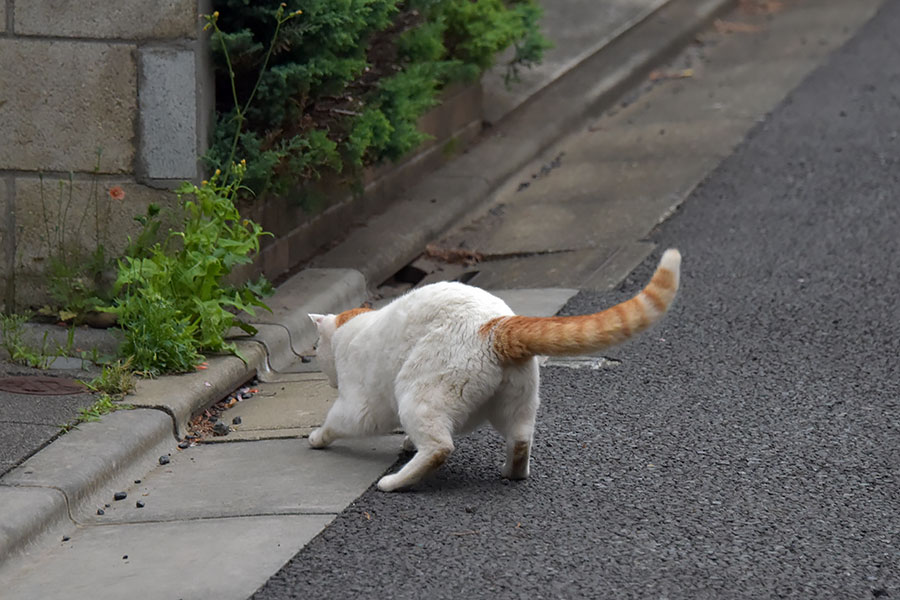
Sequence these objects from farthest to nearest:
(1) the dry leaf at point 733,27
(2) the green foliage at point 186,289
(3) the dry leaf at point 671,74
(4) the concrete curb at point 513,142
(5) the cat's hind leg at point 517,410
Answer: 1. (1) the dry leaf at point 733,27
2. (3) the dry leaf at point 671,74
3. (4) the concrete curb at point 513,142
4. (2) the green foliage at point 186,289
5. (5) the cat's hind leg at point 517,410

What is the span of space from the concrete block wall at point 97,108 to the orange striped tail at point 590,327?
7.51 ft

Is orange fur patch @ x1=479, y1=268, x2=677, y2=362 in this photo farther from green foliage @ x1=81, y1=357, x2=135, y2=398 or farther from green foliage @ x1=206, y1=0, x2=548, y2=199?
green foliage @ x1=206, y1=0, x2=548, y2=199

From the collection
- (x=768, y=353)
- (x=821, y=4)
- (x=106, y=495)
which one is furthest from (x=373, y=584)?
(x=821, y=4)

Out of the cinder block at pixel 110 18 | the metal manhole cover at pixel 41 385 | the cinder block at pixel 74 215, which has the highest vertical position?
the cinder block at pixel 110 18

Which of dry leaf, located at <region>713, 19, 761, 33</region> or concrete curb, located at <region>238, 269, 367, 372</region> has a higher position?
dry leaf, located at <region>713, 19, 761, 33</region>

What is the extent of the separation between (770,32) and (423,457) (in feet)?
34.2

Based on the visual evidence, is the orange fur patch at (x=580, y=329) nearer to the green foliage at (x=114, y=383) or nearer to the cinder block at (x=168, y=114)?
the green foliage at (x=114, y=383)

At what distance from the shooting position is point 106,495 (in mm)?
4520

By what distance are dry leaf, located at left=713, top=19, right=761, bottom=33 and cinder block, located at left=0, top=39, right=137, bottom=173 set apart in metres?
9.18

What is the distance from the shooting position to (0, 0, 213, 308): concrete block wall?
18.7 feet

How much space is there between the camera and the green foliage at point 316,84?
A: 5957 millimetres

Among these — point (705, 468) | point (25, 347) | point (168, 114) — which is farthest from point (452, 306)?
point (25, 347)

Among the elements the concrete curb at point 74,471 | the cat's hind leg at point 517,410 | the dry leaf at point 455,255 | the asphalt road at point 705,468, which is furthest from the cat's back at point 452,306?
the dry leaf at point 455,255

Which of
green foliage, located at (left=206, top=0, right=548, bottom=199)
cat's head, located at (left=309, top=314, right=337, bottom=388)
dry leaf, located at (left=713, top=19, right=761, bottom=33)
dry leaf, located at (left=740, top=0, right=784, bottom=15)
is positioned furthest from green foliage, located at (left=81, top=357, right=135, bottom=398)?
dry leaf, located at (left=740, top=0, right=784, bottom=15)
